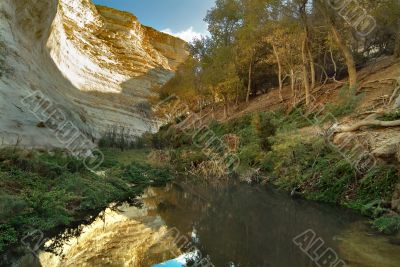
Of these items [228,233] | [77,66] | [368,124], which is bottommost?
[228,233]

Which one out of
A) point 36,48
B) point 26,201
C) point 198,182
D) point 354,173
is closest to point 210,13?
point 36,48

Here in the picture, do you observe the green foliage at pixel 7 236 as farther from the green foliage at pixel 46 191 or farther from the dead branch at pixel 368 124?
the dead branch at pixel 368 124

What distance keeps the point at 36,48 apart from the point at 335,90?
17.1 meters

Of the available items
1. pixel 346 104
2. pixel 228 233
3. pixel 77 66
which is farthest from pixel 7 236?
pixel 77 66

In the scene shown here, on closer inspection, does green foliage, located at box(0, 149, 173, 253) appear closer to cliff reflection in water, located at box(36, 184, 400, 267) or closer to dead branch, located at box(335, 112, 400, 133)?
cliff reflection in water, located at box(36, 184, 400, 267)

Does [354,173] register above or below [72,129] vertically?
below

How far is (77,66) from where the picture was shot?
3850 centimetres

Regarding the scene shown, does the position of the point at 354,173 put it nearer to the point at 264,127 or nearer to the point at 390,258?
the point at 390,258

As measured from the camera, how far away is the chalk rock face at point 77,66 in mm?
13258

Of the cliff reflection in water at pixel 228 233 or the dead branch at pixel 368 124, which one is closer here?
the cliff reflection in water at pixel 228 233

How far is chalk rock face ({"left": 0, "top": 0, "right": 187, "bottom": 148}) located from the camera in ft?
43.5

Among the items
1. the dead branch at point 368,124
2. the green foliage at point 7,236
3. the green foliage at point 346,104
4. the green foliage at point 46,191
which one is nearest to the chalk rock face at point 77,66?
the green foliage at point 46,191

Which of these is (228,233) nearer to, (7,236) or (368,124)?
(7,236)

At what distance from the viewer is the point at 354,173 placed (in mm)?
9297
